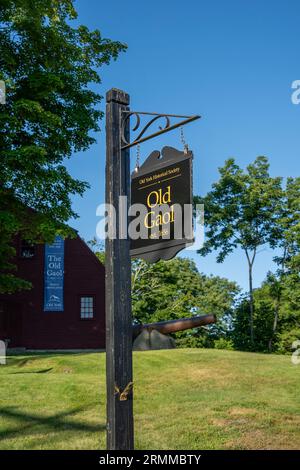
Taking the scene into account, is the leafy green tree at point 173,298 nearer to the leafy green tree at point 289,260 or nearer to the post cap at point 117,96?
the leafy green tree at point 289,260

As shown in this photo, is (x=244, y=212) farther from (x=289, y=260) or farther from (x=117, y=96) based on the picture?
(x=117, y=96)

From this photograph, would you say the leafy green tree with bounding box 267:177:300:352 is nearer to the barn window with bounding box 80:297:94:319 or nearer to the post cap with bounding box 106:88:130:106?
the barn window with bounding box 80:297:94:319

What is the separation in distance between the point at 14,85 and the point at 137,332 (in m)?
10.7

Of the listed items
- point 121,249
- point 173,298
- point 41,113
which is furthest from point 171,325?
point 173,298

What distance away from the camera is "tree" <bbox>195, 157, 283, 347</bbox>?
110 ft

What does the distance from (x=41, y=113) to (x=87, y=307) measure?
15.3 m

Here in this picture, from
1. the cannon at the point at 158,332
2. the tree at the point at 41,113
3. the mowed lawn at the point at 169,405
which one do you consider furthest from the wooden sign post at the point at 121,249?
the cannon at the point at 158,332

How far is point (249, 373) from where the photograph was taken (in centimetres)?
1441

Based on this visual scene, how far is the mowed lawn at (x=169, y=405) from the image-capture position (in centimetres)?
808

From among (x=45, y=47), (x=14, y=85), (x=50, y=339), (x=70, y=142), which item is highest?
(x=45, y=47)

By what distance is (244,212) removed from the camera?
33594 millimetres
